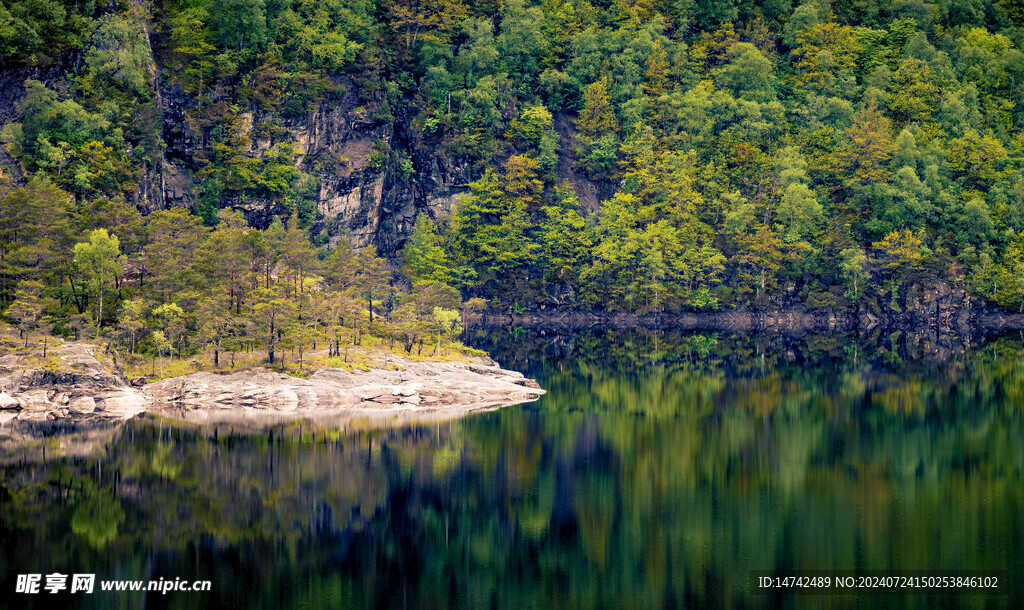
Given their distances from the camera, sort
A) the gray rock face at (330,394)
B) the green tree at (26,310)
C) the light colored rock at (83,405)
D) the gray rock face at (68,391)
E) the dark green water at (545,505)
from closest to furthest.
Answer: the dark green water at (545,505), the gray rock face at (68,391), the light colored rock at (83,405), the gray rock face at (330,394), the green tree at (26,310)

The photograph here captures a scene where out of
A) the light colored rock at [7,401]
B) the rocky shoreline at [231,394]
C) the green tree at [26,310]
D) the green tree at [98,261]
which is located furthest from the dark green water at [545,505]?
→ the green tree at [98,261]

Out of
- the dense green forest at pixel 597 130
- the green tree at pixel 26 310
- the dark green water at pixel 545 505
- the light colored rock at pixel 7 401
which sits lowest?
the dark green water at pixel 545 505

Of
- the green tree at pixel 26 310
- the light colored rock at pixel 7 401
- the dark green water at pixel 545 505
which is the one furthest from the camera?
the green tree at pixel 26 310

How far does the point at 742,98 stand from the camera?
119312 millimetres

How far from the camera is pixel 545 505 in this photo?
3425cm

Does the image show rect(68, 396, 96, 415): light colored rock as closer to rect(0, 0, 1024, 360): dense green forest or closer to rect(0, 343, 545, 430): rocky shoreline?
rect(0, 343, 545, 430): rocky shoreline

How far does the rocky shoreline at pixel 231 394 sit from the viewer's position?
53031mm

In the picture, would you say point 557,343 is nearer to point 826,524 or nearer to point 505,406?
point 505,406

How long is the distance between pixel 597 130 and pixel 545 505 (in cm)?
9536

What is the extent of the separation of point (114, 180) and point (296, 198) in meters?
27.4

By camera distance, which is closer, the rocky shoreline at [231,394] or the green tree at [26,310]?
the rocky shoreline at [231,394]

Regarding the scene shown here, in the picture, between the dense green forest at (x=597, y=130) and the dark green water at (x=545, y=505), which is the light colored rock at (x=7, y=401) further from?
the dense green forest at (x=597, y=130)

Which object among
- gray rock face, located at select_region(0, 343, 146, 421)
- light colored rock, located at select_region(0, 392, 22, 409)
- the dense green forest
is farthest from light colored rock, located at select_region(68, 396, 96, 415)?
the dense green forest

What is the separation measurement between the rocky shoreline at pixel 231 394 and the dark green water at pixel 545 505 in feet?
14.8
